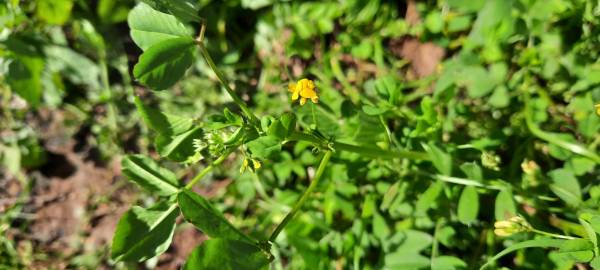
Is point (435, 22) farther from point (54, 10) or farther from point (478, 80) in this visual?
point (54, 10)

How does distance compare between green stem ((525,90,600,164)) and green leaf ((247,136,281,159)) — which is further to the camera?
green stem ((525,90,600,164))

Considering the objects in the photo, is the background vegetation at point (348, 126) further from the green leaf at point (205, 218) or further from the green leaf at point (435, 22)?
the green leaf at point (205, 218)

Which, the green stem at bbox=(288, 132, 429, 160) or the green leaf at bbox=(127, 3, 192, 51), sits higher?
the green leaf at bbox=(127, 3, 192, 51)

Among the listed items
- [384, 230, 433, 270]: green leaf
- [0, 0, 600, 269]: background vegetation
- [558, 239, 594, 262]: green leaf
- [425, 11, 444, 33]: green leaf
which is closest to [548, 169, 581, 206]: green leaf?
[0, 0, 600, 269]: background vegetation

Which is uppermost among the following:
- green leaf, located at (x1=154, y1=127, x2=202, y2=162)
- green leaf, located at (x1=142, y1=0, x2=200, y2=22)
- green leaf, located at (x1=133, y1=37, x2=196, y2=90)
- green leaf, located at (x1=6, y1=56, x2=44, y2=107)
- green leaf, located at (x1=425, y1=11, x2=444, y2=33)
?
green leaf, located at (x1=142, y1=0, x2=200, y2=22)

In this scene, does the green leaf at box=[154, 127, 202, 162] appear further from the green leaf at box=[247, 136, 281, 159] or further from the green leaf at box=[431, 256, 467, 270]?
the green leaf at box=[431, 256, 467, 270]

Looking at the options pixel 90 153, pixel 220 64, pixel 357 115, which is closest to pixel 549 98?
pixel 357 115

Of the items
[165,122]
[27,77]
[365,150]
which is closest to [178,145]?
[165,122]
